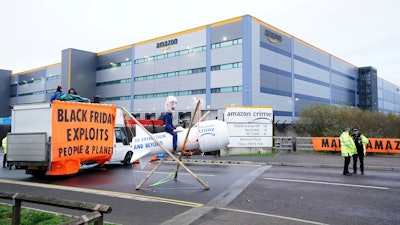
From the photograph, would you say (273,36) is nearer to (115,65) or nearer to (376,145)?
(115,65)

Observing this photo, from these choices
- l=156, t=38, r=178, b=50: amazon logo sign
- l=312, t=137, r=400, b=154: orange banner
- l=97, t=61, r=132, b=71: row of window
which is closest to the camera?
l=312, t=137, r=400, b=154: orange banner

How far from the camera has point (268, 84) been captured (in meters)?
45.6

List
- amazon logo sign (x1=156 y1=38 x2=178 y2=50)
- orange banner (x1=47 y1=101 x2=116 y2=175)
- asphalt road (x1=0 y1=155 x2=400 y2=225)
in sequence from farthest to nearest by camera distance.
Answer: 1. amazon logo sign (x1=156 y1=38 x2=178 y2=50)
2. orange banner (x1=47 y1=101 x2=116 y2=175)
3. asphalt road (x1=0 y1=155 x2=400 y2=225)

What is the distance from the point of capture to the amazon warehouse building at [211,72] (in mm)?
43312

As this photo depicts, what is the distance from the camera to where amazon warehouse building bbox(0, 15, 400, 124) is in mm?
43312

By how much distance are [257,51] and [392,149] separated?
2684cm

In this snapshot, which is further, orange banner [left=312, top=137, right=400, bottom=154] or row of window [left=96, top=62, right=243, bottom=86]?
row of window [left=96, top=62, right=243, bottom=86]

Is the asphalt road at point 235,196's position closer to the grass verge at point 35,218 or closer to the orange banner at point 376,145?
the grass verge at point 35,218

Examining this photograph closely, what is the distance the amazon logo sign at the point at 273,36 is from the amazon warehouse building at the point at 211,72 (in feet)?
0.49

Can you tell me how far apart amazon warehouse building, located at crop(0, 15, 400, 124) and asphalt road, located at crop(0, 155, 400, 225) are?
28.0 meters

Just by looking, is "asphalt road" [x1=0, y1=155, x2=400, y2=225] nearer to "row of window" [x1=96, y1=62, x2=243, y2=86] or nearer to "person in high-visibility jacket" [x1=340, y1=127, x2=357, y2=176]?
"person in high-visibility jacket" [x1=340, y1=127, x2=357, y2=176]

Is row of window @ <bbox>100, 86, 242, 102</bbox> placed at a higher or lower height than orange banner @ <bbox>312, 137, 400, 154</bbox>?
higher

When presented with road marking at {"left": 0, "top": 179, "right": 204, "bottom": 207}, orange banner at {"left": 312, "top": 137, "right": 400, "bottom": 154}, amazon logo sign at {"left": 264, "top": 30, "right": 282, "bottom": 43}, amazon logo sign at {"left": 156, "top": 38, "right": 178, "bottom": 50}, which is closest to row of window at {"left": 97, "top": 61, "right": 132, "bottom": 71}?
amazon logo sign at {"left": 156, "top": 38, "right": 178, "bottom": 50}

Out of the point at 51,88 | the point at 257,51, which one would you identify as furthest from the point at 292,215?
the point at 51,88
